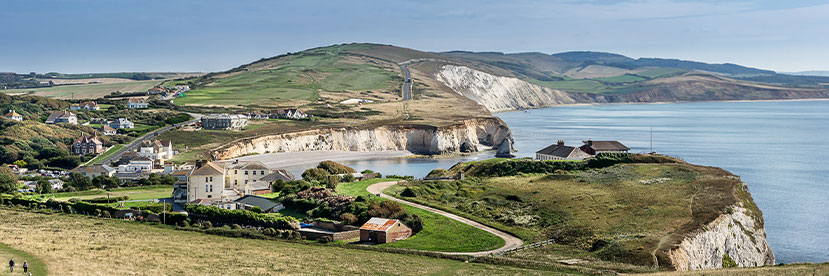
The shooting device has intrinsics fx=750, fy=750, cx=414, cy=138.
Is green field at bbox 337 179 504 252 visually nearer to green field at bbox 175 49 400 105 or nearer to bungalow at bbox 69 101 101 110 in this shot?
bungalow at bbox 69 101 101 110

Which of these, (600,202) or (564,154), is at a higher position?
(564,154)

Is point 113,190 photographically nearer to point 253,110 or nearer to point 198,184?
point 198,184

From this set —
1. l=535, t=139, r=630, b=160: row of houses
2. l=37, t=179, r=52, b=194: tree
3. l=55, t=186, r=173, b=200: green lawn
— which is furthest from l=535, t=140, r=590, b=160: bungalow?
l=37, t=179, r=52, b=194: tree

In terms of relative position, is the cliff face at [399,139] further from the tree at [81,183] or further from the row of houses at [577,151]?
the tree at [81,183]

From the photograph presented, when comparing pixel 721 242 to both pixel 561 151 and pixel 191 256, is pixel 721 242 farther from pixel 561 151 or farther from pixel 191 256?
pixel 561 151

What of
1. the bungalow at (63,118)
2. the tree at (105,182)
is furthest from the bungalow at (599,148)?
the bungalow at (63,118)

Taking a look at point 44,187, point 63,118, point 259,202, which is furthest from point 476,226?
point 63,118

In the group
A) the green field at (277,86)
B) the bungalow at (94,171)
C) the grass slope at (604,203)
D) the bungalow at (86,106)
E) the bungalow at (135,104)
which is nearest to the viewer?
the grass slope at (604,203)
